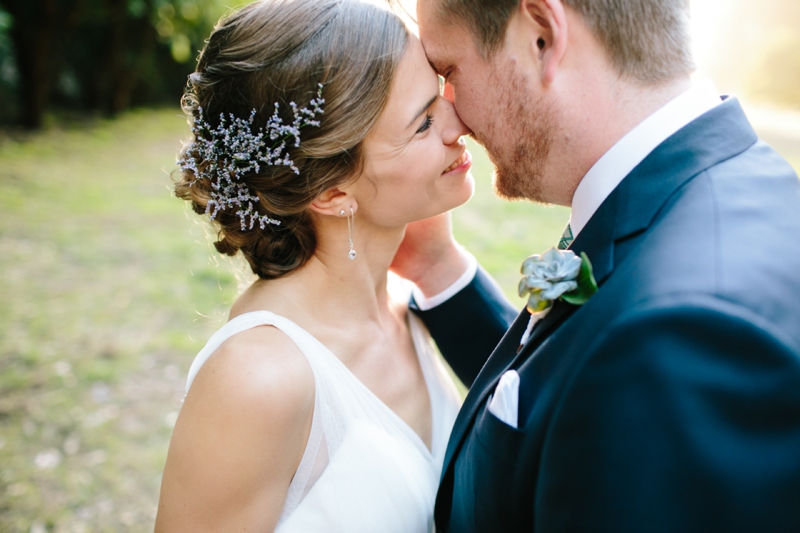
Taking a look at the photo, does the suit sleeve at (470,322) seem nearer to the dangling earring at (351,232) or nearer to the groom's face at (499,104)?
the dangling earring at (351,232)

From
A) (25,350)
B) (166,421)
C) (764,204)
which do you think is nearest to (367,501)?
(764,204)

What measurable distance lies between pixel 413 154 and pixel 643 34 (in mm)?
914

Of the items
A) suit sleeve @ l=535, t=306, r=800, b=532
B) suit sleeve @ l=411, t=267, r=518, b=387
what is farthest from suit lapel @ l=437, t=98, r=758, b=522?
suit sleeve @ l=411, t=267, r=518, b=387

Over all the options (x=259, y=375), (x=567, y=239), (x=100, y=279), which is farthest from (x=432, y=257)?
(x=100, y=279)

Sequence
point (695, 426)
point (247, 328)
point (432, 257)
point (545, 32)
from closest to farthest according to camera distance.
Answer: point (695, 426) < point (545, 32) < point (247, 328) < point (432, 257)

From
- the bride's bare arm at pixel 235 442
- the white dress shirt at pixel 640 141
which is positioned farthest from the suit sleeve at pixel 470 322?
the white dress shirt at pixel 640 141

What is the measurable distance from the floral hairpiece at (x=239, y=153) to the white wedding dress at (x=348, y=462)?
Result: 1.55ft

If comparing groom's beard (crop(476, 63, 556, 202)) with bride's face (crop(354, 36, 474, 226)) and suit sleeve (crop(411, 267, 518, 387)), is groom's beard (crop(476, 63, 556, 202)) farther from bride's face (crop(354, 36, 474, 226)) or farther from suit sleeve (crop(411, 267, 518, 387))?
suit sleeve (crop(411, 267, 518, 387))

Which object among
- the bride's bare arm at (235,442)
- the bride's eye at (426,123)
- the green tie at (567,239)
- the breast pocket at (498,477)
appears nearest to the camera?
the breast pocket at (498,477)

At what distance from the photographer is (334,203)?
8.16 feet

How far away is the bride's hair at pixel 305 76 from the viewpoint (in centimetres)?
221

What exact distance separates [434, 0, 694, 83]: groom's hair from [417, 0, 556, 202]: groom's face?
→ 26 cm

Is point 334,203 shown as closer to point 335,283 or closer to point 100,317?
point 335,283

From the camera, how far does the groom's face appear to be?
2.09 m
